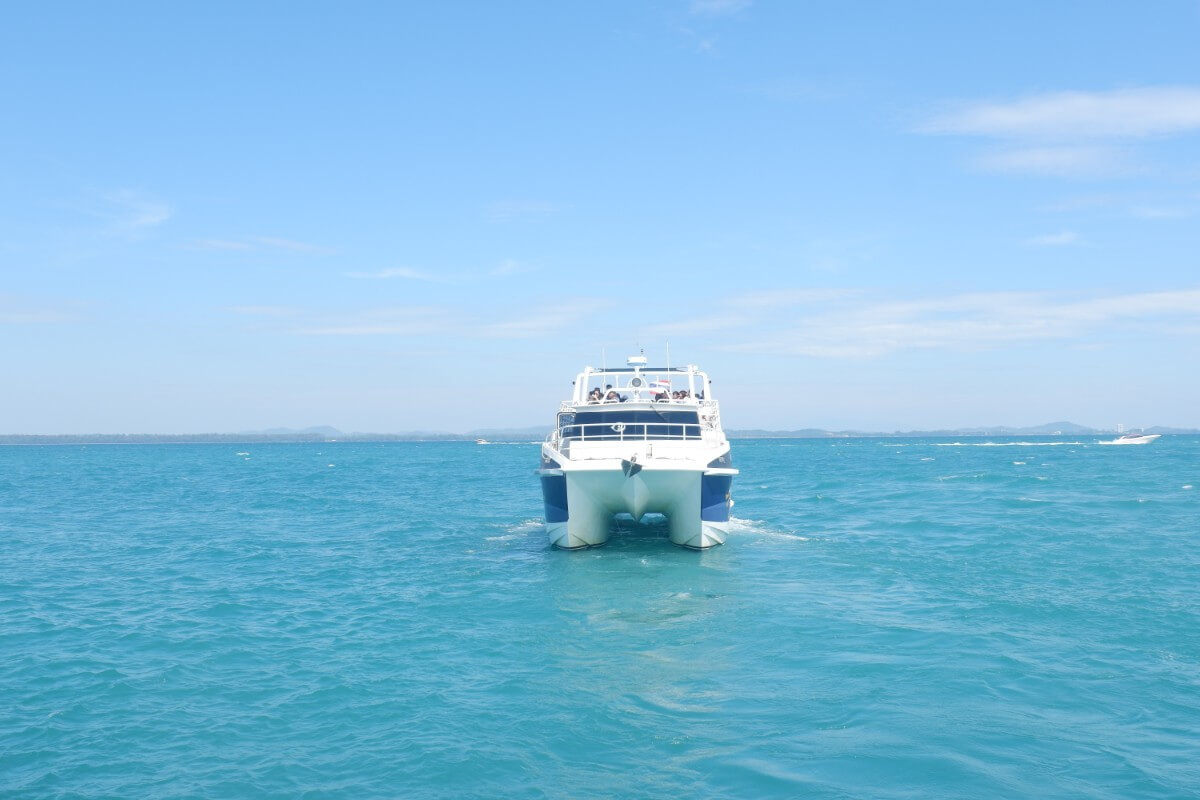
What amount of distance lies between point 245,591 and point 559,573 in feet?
26.8

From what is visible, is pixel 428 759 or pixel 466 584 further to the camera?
pixel 466 584

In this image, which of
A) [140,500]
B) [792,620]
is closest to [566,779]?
[792,620]

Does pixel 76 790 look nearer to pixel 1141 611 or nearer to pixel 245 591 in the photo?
pixel 245 591

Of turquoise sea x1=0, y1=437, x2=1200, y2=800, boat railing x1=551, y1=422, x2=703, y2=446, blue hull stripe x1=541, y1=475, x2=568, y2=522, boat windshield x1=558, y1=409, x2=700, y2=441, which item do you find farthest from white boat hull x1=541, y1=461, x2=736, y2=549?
boat windshield x1=558, y1=409, x2=700, y2=441

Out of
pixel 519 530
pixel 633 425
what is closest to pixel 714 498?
pixel 633 425

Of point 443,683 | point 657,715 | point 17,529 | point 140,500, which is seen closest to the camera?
point 657,715

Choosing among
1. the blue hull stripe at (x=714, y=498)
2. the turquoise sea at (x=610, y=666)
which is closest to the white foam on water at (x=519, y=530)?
the turquoise sea at (x=610, y=666)

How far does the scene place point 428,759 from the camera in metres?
10.7

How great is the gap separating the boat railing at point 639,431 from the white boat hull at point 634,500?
63.9 inches

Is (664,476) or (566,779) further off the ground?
(664,476)

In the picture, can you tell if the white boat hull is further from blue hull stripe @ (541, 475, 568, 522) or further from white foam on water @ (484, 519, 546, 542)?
white foam on water @ (484, 519, 546, 542)

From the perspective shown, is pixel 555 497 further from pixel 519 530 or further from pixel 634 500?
pixel 519 530

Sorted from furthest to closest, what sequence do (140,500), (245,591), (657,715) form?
(140,500), (245,591), (657,715)

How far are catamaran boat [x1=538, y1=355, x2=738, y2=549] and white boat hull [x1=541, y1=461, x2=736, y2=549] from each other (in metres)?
0.03
